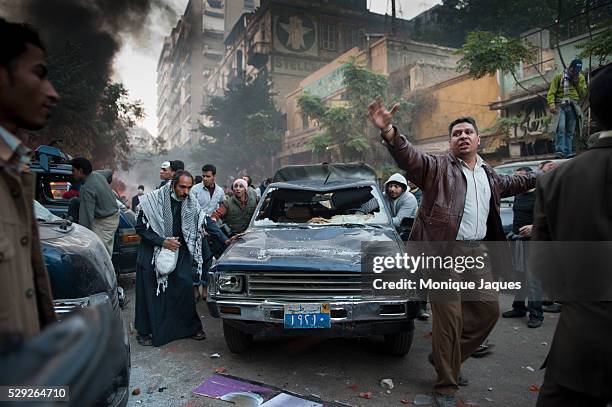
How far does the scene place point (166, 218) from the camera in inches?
172

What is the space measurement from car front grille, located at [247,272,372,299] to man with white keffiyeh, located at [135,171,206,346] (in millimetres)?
1378

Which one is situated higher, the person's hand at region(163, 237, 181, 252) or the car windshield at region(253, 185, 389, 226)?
the car windshield at region(253, 185, 389, 226)

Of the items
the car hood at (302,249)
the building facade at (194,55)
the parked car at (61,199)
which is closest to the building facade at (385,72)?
the parked car at (61,199)

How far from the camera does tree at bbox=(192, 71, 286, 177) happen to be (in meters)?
32.7

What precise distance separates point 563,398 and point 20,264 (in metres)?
2.02

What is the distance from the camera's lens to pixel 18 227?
1.30 m

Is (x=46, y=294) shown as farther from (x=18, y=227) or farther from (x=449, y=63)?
(x=449, y=63)

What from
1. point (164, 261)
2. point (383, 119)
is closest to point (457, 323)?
point (383, 119)

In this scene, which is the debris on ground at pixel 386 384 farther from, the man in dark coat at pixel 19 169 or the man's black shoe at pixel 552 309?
the man's black shoe at pixel 552 309

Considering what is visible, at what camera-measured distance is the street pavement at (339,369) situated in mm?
3158

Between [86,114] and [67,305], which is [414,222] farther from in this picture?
[86,114]

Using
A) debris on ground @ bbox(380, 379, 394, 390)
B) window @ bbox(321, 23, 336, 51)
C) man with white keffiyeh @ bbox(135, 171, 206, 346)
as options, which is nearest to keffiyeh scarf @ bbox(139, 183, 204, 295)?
man with white keffiyeh @ bbox(135, 171, 206, 346)

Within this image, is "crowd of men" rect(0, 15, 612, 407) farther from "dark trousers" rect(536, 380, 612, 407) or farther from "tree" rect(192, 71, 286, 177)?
"tree" rect(192, 71, 286, 177)

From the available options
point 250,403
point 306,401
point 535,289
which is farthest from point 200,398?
point 535,289
